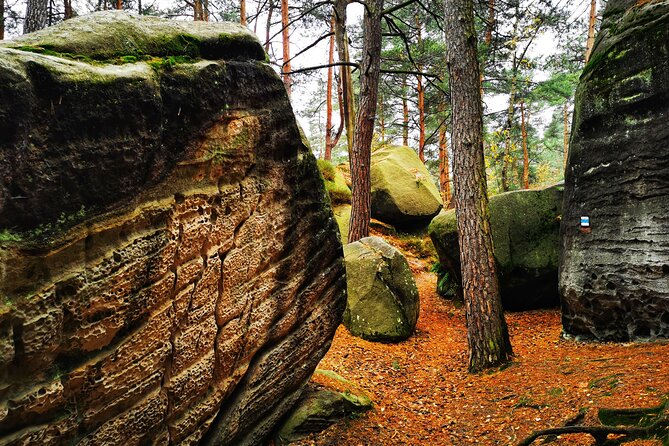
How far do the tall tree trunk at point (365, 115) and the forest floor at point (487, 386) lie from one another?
2.95 metres

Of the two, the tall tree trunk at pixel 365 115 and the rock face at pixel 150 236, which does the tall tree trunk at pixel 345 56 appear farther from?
the rock face at pixel 150 236

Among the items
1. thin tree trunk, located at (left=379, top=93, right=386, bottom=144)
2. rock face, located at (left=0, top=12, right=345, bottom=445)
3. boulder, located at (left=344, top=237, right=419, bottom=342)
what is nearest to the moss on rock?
rock face, located at (left=0, top=12, right=345, bottom=445)

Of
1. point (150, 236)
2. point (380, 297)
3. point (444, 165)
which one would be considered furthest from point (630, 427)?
point (444, 165)

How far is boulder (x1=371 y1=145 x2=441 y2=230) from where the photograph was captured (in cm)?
1477

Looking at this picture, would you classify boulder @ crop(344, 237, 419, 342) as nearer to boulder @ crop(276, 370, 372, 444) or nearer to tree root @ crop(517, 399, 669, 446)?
boulder @ crop(276, 370, 372, 444)

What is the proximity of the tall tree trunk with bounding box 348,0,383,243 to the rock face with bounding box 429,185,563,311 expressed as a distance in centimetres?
216

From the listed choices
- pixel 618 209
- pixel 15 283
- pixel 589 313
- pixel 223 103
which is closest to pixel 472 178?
pixel 618 209

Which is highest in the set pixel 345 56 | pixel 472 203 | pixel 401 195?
pixel 345 56

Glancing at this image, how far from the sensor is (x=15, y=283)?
2342mm

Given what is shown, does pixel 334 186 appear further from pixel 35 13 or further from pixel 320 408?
pixel 320 408

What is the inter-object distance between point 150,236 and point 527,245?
7899 millimetres

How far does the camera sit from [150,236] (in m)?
3.03

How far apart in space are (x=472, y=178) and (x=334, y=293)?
314 centimetres

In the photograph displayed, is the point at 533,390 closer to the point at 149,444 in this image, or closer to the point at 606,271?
the point at 606,271
